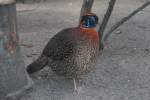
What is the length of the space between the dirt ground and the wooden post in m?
0.15

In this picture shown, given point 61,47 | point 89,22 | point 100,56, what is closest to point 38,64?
point 61,47

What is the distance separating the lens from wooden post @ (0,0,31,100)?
3.55 m

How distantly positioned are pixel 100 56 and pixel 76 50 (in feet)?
3.97

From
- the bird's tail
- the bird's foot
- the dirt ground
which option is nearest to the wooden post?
the dirt ground

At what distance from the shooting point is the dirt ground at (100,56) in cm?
396

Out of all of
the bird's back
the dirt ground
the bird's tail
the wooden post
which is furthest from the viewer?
the bird's tail

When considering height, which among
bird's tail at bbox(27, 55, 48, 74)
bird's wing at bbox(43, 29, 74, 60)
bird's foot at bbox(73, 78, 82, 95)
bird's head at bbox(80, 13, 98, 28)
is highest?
bird's head at bbox(80, 13, 98, 28)

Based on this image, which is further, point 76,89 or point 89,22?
point 76,89

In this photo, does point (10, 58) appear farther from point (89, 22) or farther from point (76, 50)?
point (89, 22)

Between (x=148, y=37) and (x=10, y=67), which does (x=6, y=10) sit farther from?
(x=148, y=37)

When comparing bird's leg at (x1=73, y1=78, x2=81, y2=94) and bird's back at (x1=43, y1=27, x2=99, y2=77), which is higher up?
bird's back at (x1=43, y1=27, x2=99, y2=77)

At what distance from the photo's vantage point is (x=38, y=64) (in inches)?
162

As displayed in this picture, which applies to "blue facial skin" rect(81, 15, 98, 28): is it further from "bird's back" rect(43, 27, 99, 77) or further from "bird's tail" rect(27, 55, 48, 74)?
"bird's tail" rect(27, 55, 48, 74)

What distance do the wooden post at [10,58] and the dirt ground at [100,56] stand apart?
146 millimetres
